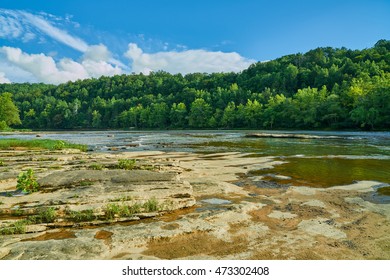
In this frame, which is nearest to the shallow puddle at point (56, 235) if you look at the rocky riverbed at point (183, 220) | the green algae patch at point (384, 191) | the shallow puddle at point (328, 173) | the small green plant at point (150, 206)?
the rocky riverbed at point (183, 220)

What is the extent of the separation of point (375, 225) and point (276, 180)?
25.3 feet

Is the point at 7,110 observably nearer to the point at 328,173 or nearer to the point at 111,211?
the point at 328,173

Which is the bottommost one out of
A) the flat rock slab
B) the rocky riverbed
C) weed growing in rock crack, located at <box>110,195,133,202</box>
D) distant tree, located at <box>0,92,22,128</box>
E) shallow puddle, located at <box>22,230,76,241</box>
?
shallow puddle, located at <box>22,230,76,241</box>

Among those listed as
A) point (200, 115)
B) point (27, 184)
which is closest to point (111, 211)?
point (27, 184)

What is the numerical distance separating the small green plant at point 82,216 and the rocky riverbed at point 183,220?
3 centimetres

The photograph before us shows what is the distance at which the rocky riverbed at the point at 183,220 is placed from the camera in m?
7.71

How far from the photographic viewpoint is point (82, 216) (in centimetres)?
990

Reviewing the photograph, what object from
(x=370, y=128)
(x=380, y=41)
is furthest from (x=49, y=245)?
(x=380, y=41)

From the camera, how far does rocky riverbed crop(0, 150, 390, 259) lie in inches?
304

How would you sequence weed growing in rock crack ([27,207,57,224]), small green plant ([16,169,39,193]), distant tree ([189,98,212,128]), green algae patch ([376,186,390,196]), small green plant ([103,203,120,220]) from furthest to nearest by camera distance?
distant tree ([189,98,212,128]) < green algae patch ([376,186,390,196]) < small green plant ([16,169,39,193]) < small green plant ([103,203,120,220]) < weed growing in rock crack ([27,207,57,224])

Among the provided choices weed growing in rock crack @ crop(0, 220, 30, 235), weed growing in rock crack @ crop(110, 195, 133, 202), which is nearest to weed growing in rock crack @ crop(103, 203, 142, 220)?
weed growing in rock crack @ crop(110, 195, 133, 202)

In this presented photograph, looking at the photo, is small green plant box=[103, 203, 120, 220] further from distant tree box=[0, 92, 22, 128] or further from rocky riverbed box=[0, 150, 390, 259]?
distant tree box=[0, 92, 22, 128]

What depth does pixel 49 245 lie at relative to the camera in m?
7.81

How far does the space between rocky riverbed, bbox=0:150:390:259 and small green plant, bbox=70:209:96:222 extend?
32 mm
